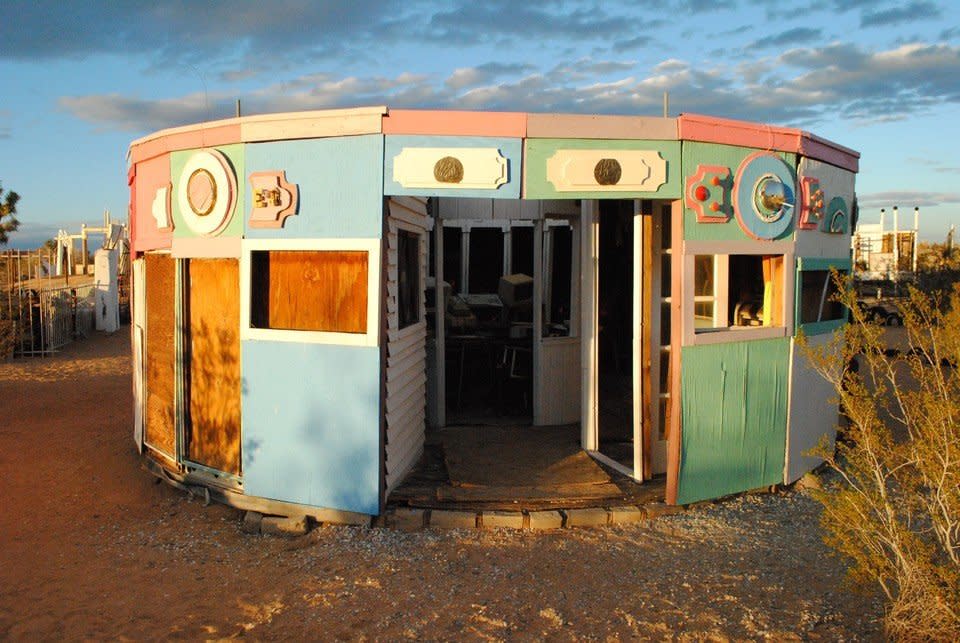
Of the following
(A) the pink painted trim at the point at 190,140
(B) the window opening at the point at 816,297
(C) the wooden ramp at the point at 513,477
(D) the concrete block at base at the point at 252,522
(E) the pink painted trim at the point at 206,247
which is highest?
(A) the pink painted trim at the point at 190,140

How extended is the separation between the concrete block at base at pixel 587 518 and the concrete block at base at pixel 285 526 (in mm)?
2037

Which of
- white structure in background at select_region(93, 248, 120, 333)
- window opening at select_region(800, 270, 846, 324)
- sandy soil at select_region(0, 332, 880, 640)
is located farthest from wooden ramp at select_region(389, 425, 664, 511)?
white structure in background at select_region(93, 248, 120, 333)

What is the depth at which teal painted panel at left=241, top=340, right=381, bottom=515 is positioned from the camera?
232 inches

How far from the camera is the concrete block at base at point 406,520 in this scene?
5.92 meters

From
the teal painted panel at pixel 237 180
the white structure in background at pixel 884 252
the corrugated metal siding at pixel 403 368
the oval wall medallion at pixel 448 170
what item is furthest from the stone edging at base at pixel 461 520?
the white structure in background at pixel 884 252

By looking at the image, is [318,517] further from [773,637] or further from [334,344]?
[773,637]

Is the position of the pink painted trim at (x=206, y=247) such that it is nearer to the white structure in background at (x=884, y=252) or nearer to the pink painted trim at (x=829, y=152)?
the pink painted trim at (x=829, y=152)

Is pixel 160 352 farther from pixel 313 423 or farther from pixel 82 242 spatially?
pixel 82 242

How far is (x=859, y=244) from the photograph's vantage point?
34750 mm

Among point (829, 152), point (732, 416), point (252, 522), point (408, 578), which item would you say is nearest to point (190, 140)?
point (252, 522)

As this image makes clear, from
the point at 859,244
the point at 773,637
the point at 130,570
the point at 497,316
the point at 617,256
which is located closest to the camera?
the point at 773,637

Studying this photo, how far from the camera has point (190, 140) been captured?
6414mm

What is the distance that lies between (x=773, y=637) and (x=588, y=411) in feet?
11.4

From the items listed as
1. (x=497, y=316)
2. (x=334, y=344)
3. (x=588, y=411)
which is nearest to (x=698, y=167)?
(x=588, y=411)
